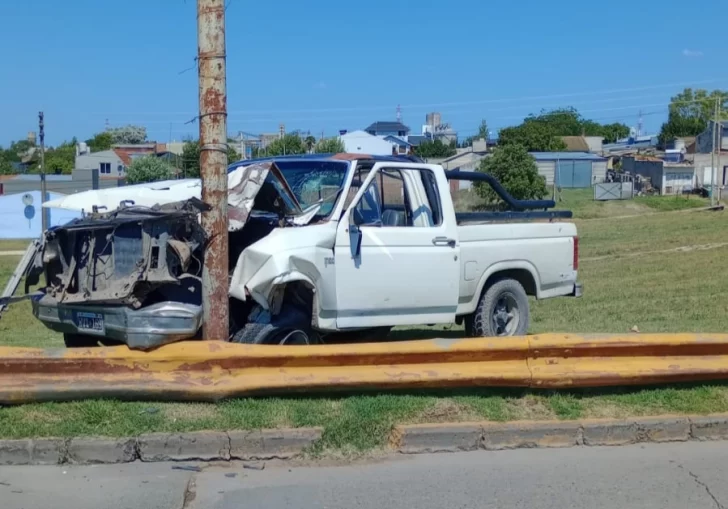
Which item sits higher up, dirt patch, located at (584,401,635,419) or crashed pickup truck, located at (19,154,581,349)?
crashed pickup truck, located at (19,154,581,349)

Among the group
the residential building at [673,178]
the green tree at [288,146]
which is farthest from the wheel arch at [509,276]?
the residential building at [673,178]

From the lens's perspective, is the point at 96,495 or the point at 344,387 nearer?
the point at 96,495

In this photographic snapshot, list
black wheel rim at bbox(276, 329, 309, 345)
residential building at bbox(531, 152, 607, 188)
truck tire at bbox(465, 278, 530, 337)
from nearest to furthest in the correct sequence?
A: black wheel rim at bbox(276, 329, 309, 345), truck tire at bbox(465, 278, 530, 337), residential building at bbox(531, 152, 607, 188)

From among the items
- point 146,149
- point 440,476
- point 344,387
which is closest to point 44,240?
point 344,387

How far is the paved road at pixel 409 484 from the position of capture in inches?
206

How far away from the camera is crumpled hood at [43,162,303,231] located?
285 inches

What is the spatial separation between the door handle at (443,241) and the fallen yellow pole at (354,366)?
1.56m

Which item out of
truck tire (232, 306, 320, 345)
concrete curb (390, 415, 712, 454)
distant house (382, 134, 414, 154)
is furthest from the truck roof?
distant house (382, 134, 414, 154)

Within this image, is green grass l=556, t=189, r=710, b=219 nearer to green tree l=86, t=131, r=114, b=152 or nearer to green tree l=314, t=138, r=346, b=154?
green tree l=314, t=138, r=346, b=154

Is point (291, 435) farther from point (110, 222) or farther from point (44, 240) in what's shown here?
point (44, 240)

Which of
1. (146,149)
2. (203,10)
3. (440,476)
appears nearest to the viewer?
(440,476)

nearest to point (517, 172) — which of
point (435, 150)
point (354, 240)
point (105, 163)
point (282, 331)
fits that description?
point (435, 150)

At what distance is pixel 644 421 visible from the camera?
6.42 m

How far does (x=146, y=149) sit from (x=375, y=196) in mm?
94229
